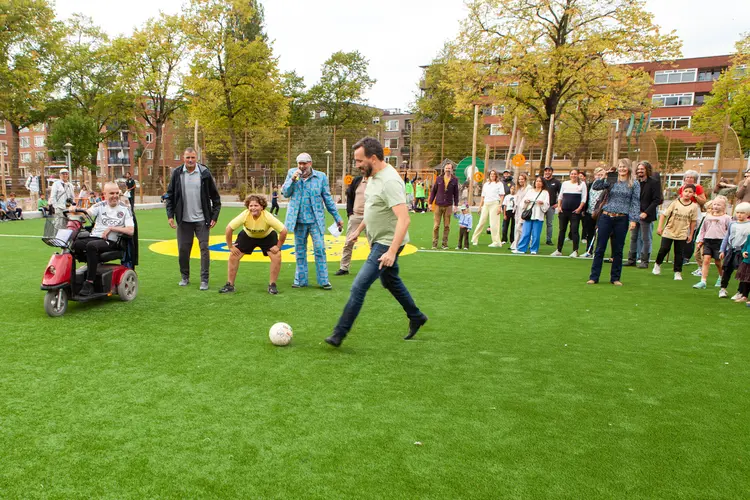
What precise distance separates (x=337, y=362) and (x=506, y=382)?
138 cm

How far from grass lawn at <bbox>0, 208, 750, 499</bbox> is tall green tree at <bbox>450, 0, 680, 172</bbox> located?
66.0ft

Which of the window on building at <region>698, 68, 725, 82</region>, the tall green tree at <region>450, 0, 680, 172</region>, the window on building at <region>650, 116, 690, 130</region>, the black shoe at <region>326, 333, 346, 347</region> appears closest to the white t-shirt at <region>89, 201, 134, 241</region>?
the black shoe at <region>326, 333, 346, 347</region>

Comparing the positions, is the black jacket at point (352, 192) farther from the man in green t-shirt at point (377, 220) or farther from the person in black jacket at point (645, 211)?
the person in black jacket at point (645, 211)

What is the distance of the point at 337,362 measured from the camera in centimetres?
434

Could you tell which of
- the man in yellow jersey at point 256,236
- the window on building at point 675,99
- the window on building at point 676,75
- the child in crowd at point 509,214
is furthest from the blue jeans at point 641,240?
the window on building at point 676,75

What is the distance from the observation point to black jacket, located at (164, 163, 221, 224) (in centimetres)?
702

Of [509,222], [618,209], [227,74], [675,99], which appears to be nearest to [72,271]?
[618,209]

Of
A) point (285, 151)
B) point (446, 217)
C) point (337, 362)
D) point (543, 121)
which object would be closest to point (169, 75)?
point (285, 151)

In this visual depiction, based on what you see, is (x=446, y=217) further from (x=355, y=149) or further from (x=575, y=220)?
(x=355, y=149)

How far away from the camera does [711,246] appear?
26.4ft

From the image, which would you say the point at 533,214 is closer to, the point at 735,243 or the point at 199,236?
the point at 735,243

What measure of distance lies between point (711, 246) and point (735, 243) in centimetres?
88

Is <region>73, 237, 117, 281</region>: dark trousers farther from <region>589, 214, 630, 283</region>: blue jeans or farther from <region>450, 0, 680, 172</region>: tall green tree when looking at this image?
<region>450, 0, 680, 172</region>: tall green tree

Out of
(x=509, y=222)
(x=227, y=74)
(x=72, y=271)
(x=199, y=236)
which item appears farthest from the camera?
(x=227, y=74)
